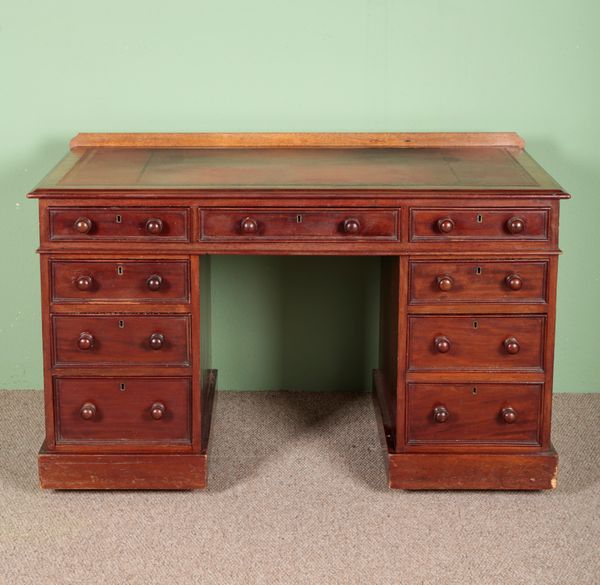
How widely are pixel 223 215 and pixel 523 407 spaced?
1.09 metres

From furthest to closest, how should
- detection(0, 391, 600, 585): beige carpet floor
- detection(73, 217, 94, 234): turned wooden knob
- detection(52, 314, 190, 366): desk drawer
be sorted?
detection(52, 314, 190, 366): desk drawer, detection(73, 217, 94, 234): turned wooden knob, detection(0, 391, 600, 585): beige carpet floor

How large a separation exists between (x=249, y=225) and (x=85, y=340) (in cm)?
60

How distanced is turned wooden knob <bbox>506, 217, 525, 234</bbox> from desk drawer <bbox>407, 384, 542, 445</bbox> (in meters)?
0.49

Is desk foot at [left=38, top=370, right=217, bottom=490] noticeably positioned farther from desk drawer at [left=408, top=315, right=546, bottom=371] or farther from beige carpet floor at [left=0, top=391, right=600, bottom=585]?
desk drawer at [left=408, top=315, right=546, bottom=371]

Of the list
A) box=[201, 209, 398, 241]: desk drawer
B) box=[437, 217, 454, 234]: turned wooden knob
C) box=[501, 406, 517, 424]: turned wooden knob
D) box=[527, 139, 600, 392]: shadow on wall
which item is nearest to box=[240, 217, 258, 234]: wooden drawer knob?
box=[201, 209, 398, 241]: desk drawer

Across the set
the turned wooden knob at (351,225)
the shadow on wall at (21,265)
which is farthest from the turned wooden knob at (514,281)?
the shadow on wall at (21,265)

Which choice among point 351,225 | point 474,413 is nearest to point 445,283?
point 351,225

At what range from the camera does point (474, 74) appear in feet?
14.6

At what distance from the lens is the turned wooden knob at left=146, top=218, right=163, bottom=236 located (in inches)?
148

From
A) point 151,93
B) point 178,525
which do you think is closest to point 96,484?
point 178,525

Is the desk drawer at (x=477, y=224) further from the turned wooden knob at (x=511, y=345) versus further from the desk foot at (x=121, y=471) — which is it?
the desk foot at (x=121, y=471)

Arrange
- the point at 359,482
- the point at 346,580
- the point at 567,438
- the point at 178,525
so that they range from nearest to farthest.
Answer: the point at 346,580, the point at 178,525, the point at 359,482, the point at 567,438

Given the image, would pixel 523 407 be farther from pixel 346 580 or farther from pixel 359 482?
pixel 346 580

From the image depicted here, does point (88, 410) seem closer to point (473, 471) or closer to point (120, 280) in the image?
point (120, 280)
